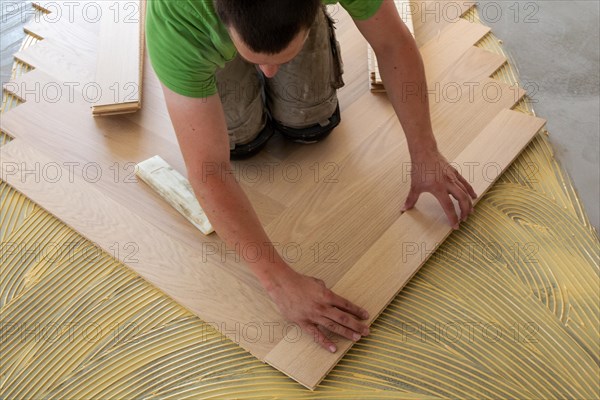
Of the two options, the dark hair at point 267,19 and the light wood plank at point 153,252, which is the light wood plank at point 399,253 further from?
the dark hair at point 267,19

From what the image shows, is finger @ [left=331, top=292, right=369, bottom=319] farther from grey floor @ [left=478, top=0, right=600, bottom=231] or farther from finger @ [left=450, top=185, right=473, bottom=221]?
grey floor @ [left=478, top=0, right=600, bottom=231]

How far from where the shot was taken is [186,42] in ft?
4.73

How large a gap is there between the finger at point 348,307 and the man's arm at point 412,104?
0.45m

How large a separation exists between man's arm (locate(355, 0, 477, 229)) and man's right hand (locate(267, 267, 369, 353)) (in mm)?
514

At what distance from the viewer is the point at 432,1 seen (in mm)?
2941

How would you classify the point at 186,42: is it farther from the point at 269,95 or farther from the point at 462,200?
the point at 462,200

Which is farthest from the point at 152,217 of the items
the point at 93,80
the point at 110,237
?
the point at 93,80

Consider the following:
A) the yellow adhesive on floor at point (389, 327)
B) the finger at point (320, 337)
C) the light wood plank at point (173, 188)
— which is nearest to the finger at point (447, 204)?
the yellow adhesive on floor at point (389, 327)

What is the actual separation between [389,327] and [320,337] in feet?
0.79

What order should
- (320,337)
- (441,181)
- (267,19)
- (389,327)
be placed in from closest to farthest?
(267,19) → (320,337) → (389,327) → (441,181)

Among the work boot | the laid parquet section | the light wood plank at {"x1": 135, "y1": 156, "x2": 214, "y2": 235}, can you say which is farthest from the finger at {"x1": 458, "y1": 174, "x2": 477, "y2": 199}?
the light wood plank at {"x1": 135, "y1": 156, "x2": 214, "y2": 235}

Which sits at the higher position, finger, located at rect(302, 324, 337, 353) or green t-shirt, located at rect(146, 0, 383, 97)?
green t-shirt, located at rect(146, 0, 383, 97)

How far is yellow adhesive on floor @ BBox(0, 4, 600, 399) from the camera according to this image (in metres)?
1.73

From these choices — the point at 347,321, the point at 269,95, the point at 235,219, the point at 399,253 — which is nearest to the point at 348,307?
the point at 347,321
